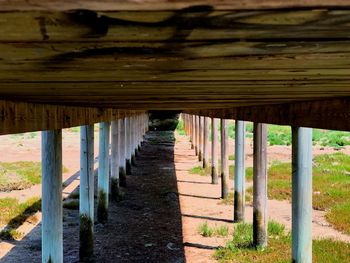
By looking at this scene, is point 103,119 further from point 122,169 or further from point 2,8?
point 122,169

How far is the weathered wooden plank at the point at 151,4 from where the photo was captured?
81 centimetres

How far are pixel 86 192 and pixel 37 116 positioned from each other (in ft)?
15.0

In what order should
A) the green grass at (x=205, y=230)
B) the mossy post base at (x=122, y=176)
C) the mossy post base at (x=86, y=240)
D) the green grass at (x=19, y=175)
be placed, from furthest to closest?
the mossy post base at (x=122, y=176)
the green grass at (x=19, y=175)
the green grass at (x=205, y=230)
the mossy post base at (x=86, y=240)

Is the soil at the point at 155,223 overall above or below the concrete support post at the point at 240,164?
below

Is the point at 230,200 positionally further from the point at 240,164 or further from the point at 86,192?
the point at 86,192

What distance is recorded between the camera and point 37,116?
402 centimetres

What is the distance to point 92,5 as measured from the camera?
0.83 meters

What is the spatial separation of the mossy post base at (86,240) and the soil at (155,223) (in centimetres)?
13

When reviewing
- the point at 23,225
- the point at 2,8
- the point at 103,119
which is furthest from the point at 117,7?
the point at 23,225

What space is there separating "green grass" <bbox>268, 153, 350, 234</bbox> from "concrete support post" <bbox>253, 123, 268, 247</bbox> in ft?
7.40

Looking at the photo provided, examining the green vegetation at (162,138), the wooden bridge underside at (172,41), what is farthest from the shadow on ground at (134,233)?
the green vegetation at (162,138)

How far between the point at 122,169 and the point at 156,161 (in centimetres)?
772

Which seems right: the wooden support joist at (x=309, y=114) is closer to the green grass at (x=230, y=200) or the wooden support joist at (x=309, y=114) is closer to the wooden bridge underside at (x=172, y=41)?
the wooden bridge underside at (x=172, y=41)

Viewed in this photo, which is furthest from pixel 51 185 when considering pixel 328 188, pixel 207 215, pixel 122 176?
pixel 328 188
